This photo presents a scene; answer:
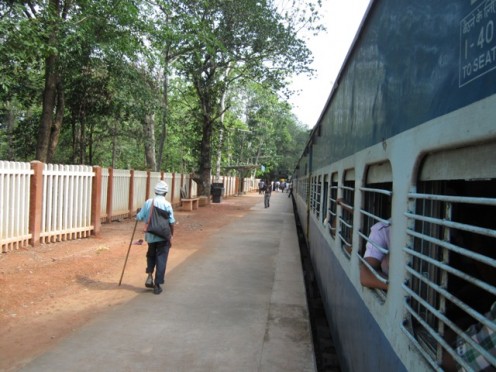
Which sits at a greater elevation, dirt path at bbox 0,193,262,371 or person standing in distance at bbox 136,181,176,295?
person standing in distance at bbox 136,181,176,295

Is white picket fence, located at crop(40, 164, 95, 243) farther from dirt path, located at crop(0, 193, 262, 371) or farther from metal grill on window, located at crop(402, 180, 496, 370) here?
metal grill on window, located at crop(402, 180, 496, 370)

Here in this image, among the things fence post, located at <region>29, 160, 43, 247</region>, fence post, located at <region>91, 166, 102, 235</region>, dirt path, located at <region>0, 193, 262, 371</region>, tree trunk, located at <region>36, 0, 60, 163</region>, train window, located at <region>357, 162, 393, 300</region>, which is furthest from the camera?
tree trunk, located at <region>36, 0, 60, 163</region>

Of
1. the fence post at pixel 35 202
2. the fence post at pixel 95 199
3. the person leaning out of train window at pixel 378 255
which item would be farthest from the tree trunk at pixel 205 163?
the person leaning out of train window at pixel 378 255

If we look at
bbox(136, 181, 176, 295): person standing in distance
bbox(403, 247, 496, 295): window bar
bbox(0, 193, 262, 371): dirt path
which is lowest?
bbox(0, 193, 262, 371): dirt path

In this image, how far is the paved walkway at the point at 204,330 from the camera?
392 centimetres

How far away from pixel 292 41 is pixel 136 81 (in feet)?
30.3

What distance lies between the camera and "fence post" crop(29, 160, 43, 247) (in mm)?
8508

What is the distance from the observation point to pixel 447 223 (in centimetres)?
153

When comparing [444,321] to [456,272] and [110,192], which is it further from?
[110,192]

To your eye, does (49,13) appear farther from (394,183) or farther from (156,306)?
(394,183)

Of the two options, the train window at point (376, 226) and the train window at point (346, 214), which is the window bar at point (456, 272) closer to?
the train window at point (376, 226)

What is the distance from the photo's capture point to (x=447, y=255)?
5.37 ft

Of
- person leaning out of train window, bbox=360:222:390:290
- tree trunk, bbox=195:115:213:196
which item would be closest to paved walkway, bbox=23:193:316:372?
person leaning out of train window, bbox=360:222:390:290

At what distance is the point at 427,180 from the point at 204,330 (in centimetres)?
352
